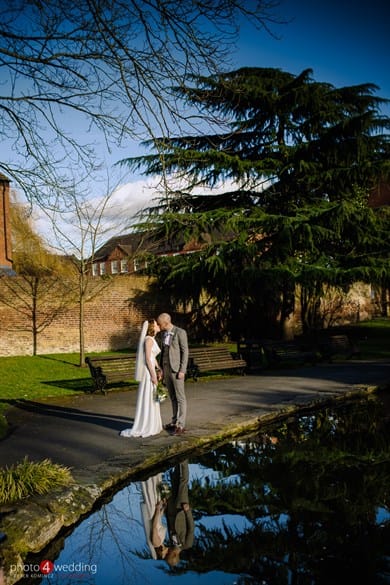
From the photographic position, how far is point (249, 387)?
12711 mm

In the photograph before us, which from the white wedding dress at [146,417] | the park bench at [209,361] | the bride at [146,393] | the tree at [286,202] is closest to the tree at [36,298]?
the tree at [286,202]

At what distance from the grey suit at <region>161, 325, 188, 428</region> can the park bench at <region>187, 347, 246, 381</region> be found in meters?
5.98

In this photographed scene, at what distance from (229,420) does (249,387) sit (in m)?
4.09

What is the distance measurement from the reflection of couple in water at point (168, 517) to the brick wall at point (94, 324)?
1492 cm

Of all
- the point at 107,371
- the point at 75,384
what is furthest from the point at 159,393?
the point at 75,384

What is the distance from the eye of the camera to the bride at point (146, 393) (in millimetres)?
7801

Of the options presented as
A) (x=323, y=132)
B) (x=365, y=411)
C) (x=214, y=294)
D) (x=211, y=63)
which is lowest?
(x=365, y=411)

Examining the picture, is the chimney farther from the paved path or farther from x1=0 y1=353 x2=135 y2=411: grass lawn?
the paved path

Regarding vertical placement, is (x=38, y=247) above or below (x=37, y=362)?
above

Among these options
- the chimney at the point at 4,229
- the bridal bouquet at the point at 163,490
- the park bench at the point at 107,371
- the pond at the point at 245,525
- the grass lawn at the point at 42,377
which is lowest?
the pond at the point at 245,525

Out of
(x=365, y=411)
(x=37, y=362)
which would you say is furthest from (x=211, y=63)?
(x=37, y=362)

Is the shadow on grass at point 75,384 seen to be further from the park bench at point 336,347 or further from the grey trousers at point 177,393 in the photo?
the park bench at point 336,347

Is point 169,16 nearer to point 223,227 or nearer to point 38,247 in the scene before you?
point 223,227

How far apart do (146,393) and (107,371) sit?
453 cm
